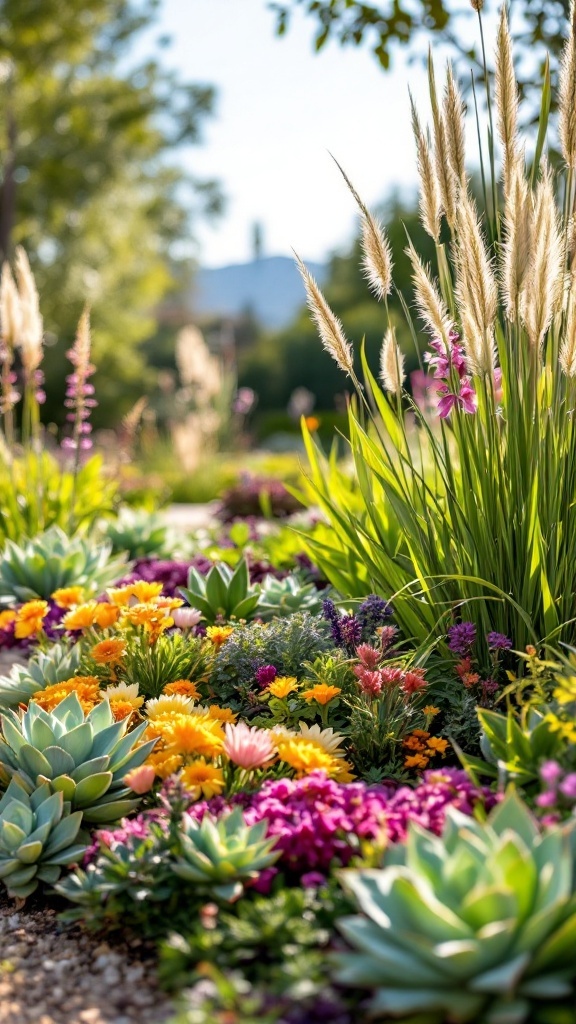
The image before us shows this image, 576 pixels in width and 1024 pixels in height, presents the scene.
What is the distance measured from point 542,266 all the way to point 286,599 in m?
1.82

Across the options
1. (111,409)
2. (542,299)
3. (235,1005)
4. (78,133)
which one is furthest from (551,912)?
(111,409)

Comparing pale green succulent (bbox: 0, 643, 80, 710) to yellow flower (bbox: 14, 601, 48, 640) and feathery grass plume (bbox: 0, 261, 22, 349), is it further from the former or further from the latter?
feathery grass plume (bbox: 0, 261, 22, 349)

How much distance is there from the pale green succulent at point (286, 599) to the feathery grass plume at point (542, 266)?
1.58 metres

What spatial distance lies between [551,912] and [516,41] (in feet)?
14.3

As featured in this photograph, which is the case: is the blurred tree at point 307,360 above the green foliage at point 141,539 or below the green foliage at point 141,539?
above

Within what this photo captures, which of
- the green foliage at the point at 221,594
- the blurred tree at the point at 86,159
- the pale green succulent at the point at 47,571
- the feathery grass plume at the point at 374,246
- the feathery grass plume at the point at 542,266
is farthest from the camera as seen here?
the blurred tree at the point at 86,159

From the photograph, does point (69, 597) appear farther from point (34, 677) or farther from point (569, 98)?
point (569, 98)

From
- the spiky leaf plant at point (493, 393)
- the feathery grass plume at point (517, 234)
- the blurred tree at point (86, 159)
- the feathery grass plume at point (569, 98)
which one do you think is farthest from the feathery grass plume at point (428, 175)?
the blurred tree at point (86, 159)

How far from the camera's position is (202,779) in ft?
7.48

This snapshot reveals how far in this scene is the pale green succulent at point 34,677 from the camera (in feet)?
10.6

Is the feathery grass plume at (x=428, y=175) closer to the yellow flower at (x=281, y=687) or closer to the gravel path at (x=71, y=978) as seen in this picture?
the yellow flower at (x=281, y=687)

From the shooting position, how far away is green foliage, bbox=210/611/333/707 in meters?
3.03

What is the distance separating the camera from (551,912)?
1.49 m

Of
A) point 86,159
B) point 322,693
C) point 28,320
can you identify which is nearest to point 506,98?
point 322,693
